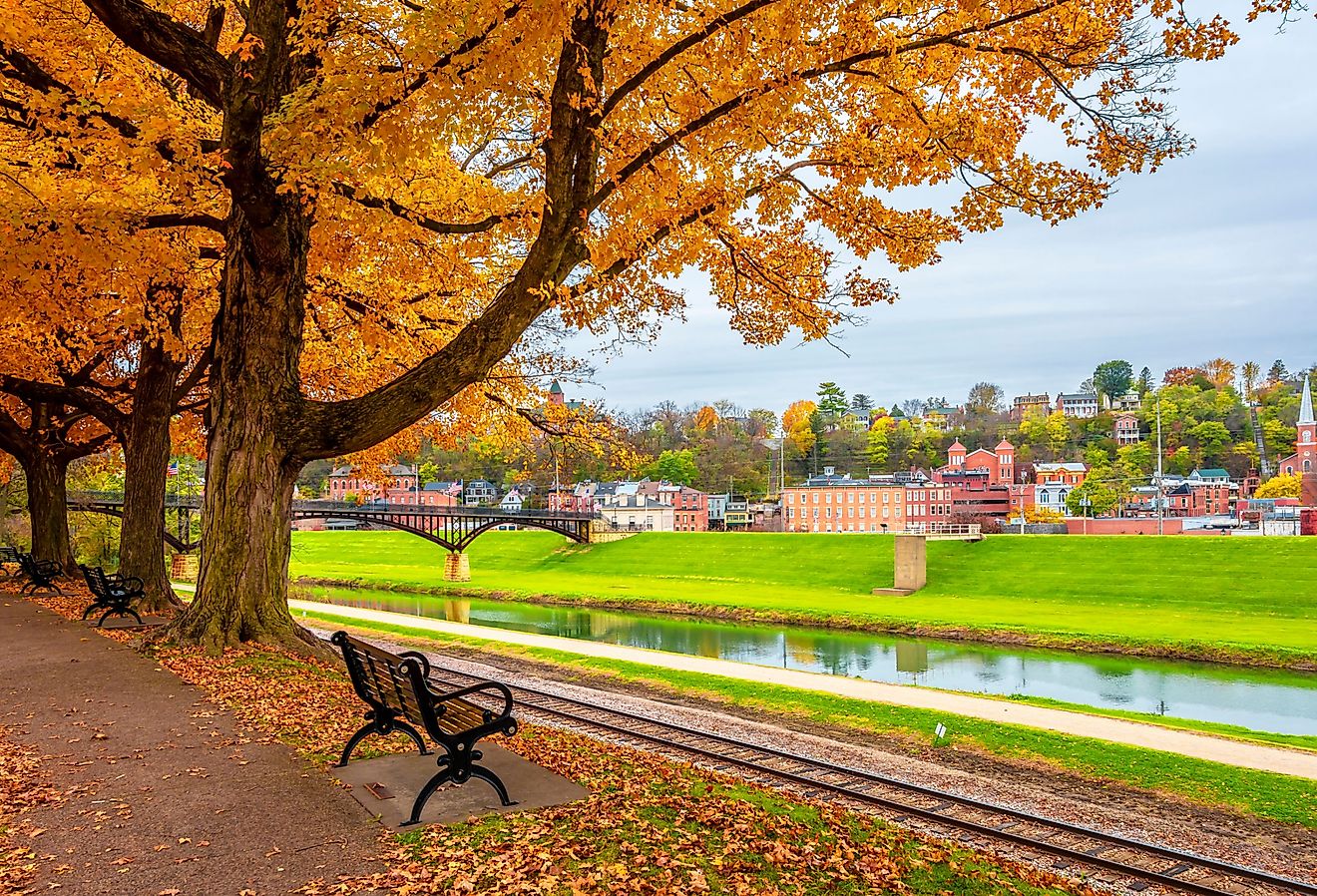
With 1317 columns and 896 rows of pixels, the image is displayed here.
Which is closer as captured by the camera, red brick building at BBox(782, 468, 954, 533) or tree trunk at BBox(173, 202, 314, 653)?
tree trunk at BBox(173, 202, 314, 653)

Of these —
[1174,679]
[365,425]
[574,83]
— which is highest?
[574,83]

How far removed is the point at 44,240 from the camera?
1010 cm

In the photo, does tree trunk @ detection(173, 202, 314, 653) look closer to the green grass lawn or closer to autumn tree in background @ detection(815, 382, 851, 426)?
the green grass lawn

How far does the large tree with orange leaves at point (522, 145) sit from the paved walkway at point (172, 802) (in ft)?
7.94

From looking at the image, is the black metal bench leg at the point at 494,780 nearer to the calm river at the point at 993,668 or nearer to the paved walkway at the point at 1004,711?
the paved walkway at the point at 1004,711

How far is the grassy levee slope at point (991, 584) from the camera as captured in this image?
31141 mm

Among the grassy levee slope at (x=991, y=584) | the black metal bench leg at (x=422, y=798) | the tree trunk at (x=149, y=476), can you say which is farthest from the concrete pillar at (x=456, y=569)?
the black metal bench leg at (x=422, y=798)

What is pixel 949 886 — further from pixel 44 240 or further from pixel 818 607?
pixel 818 607

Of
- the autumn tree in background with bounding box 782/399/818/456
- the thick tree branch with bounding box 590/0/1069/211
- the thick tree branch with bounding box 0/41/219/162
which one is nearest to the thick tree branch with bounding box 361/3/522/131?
the thick tree branch with bounding box 590/0/1069/211

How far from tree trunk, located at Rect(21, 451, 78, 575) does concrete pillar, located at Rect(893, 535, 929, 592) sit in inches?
1303

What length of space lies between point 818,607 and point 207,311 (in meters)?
27.8

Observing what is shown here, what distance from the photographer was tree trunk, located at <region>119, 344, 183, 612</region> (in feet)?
55.6

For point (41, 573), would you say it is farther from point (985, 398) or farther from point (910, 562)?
point (985, 398)

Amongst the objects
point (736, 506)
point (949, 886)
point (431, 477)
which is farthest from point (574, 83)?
point (431, 477)
